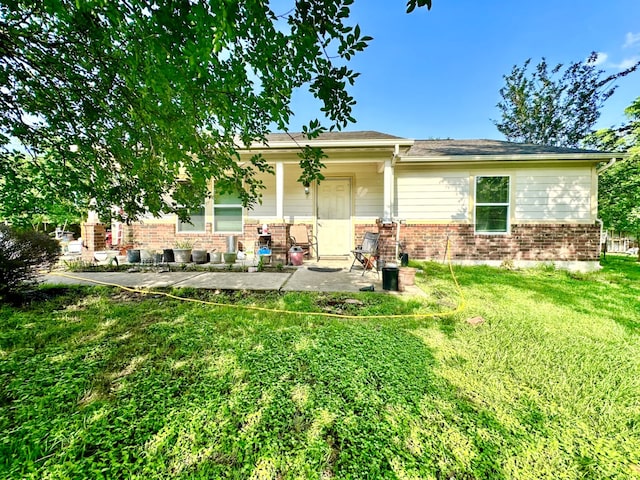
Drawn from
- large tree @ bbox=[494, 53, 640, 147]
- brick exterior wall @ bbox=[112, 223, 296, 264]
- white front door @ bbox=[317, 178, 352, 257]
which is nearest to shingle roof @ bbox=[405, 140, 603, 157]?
white front door @ bbox=[317, 178, 352, 257]

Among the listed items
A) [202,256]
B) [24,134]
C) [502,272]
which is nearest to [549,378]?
[502,272]

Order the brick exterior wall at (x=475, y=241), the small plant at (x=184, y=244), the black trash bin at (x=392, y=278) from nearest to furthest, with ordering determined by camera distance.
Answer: the black trash bin at (x=392, y=278) < the brick exterior wall at (x=475, y=241) < the small plant at (x=184, y=244)

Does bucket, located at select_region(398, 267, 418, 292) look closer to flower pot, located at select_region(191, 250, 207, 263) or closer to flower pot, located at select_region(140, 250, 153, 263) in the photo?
flower pot, located at select_region(191, 250, 207, 263)

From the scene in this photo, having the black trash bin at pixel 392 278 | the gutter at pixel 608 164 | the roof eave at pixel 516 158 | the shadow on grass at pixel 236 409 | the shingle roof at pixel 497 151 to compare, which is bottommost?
the shadow on grass at pixel 236 409

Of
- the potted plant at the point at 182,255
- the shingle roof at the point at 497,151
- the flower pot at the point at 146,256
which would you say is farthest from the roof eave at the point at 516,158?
the flower pot at the point at 146,256

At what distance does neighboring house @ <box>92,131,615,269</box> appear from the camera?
6512 mm

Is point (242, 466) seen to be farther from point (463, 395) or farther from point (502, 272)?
point (502, 272)

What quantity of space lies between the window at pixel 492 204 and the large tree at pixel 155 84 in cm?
619

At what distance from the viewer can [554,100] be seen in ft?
50.8

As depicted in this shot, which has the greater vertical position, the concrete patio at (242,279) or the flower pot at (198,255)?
the flower pot at (198,255)

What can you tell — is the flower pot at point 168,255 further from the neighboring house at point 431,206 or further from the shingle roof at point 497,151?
the shingle roof at point 497,151

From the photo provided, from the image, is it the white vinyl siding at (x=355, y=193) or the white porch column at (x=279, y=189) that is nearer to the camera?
the white porch column at (x=279, y=189)

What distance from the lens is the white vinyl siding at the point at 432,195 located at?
7.04m

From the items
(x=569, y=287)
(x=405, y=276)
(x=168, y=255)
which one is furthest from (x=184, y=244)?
(x=569, y=287)
